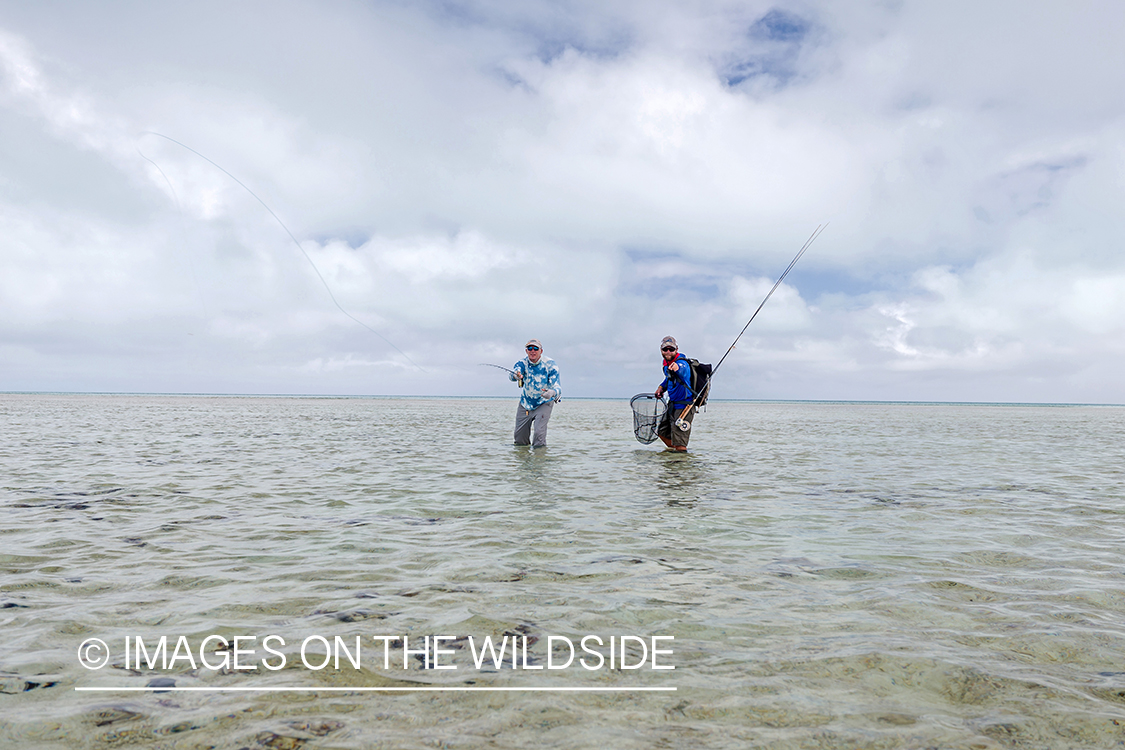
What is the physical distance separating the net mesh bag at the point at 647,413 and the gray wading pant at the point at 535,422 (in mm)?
2621

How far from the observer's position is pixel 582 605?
5133mm

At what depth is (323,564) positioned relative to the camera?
6316 millimetres

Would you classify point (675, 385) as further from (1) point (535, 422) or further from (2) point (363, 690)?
(2) point (363, 690)

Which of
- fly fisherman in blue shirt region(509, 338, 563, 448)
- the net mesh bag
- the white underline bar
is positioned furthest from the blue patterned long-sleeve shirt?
the white underline bar

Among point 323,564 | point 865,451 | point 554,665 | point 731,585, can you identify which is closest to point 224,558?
point 323,564

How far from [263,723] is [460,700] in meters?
1.03

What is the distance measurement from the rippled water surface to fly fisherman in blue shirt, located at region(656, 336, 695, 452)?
17.4 feet

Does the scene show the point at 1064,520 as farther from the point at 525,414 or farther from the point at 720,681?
the point at 525,414

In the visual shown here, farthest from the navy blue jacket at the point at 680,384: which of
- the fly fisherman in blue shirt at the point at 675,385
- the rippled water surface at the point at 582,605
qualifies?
the rippled water surface at the point at 582,605

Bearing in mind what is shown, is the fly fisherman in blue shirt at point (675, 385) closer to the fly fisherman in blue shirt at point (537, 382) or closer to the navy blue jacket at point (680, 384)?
the navy blue jacket at point (680, 384)

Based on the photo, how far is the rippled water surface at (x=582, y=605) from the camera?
10.7ft

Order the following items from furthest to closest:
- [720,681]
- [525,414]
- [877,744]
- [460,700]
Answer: [525,414] < [720,681] < [460,700] < [877,744]

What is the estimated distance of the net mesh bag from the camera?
17.8 meters

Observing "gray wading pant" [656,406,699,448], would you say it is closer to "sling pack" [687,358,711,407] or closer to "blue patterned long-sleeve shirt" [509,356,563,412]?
"sling pack" [687,358,711,407]
